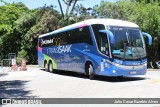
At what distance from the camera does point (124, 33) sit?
19156mm

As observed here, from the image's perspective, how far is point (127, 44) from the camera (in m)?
18.8

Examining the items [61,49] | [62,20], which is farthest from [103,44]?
[62,20]

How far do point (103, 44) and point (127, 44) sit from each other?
4.15 ft

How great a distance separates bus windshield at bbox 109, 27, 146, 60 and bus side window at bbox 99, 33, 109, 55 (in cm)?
43

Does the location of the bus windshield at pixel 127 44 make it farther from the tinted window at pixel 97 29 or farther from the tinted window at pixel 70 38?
the tinted window at pixel 70 38

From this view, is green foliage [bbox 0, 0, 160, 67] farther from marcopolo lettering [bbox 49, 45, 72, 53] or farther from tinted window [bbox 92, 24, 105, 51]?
tinted window [bbox 92, 24, 105, 51]

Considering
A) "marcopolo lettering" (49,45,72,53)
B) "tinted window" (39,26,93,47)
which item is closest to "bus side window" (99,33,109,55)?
"tinted window" (39,26,93,47)

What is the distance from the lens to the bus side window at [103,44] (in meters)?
18.8

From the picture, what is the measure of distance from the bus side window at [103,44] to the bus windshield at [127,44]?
0.43 metres

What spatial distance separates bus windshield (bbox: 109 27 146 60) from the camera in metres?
18.6

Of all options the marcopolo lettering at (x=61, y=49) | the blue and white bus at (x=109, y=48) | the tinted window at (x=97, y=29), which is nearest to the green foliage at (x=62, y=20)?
the marcopolo lettering at (x=61, y=49)

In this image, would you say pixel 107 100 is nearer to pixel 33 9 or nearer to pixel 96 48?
pixel 96 48

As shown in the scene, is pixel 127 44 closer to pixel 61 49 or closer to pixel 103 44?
pixel 103 44

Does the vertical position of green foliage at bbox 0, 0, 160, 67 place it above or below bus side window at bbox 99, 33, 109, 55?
above
